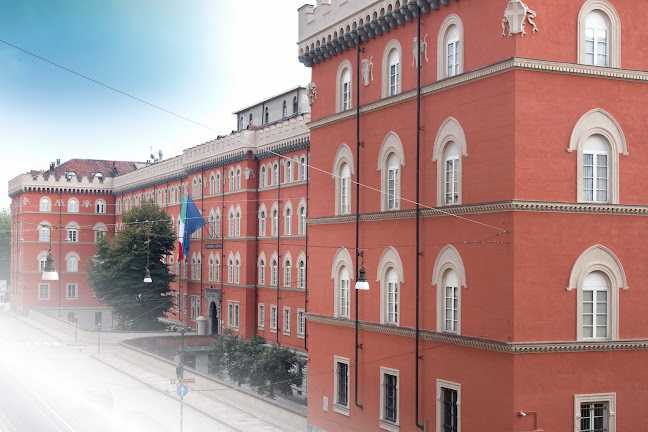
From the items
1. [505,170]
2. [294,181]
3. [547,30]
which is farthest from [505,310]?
[294,181]

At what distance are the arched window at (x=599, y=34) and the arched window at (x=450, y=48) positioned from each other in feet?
10.9

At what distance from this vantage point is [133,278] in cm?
6862

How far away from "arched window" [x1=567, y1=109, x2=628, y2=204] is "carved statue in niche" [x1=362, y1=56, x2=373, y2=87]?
8.50 metres

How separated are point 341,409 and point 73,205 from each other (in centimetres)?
6961

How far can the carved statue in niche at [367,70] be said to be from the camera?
2789 centimetres

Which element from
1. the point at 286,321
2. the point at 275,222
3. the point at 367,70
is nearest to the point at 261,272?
the point at 275,222

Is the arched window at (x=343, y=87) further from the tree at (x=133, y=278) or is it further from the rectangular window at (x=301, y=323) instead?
the tree at (x=133, y=278)

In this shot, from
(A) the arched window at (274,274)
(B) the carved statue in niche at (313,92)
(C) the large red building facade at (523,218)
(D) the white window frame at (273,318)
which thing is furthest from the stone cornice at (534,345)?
(A) the arched window at (274,274)

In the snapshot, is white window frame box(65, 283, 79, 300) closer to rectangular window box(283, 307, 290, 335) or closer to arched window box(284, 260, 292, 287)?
arched window box(284, 260, 292, 287)

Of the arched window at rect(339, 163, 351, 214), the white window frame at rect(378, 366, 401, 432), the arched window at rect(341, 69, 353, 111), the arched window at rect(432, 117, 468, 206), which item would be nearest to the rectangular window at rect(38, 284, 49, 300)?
the arched window at rect(339, 163, 351, 214)

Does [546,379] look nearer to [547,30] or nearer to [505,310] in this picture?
[505,310]

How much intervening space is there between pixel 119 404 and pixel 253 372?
702cm

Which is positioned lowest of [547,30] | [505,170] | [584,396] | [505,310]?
[584,396]

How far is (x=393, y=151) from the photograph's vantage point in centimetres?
2658
